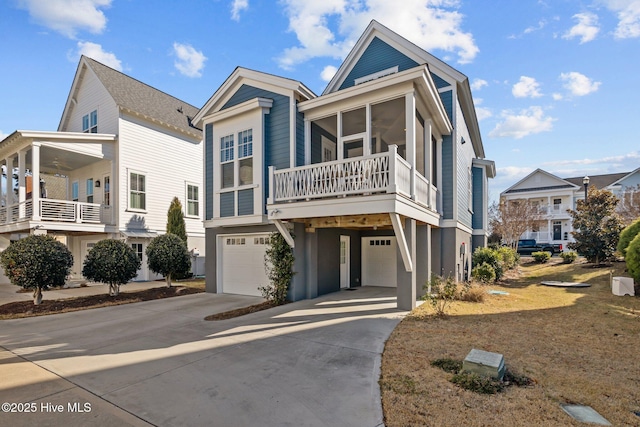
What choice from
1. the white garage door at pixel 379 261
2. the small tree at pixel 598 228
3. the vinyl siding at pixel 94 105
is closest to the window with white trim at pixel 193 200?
the vinyl siding at pixel 94 105

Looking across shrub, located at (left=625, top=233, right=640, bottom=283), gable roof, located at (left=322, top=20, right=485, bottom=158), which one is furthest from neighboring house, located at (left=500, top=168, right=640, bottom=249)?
gable roof, located at (left=322, top=20, right=485, bottom=158)

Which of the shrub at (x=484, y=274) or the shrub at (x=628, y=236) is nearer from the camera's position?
the shrub at (x=628, y=236)

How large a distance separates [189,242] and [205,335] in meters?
12.9

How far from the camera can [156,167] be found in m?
17.5

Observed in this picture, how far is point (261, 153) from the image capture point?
10242mm

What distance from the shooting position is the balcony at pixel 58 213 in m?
14.1

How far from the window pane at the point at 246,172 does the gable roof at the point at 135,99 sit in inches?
285

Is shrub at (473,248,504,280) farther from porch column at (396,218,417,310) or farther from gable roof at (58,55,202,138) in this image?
gable roof at (58,55,202,138)

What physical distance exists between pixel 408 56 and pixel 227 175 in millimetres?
8134

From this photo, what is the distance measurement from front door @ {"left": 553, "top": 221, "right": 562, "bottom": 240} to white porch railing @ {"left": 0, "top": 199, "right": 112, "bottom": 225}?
142 feet

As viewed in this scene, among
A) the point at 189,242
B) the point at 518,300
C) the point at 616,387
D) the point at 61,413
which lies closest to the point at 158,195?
the point at 189,242

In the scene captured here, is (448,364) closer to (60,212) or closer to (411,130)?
(411,130)

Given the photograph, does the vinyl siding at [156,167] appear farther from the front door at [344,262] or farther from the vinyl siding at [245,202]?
the front door at [344,262]

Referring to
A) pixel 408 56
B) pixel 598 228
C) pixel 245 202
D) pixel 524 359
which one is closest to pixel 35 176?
pixel 245 202
